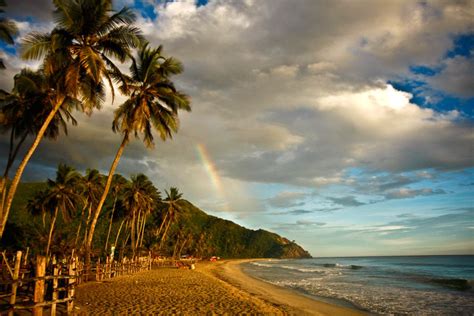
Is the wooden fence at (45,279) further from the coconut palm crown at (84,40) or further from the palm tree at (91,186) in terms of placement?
the palm tree at (91,186)

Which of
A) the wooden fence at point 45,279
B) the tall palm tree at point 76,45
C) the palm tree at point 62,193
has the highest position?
the tall palm tree at point 76,45

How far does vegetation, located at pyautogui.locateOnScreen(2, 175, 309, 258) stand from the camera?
37812 mm

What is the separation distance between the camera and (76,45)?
49.3ft

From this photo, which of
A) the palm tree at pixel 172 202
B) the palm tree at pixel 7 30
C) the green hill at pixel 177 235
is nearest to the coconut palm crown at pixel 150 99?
the palm tree at pixel 7 30

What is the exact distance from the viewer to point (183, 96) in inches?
817

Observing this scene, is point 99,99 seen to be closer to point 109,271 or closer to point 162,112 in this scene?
point 162,112

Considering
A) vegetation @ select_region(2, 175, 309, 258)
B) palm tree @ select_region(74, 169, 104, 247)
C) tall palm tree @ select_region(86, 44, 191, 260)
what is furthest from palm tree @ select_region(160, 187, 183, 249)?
tall palm tree @ select_region(86, 44, 191, 260)

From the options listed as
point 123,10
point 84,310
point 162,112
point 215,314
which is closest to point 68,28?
point 123,10

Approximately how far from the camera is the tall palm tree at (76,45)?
46.5 feet

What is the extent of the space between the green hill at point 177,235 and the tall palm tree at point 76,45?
45.4 feet

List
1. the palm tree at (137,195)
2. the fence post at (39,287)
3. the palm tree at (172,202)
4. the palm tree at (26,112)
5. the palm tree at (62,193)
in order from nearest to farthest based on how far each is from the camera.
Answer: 1. the fence post at (39,287)
2. the palm tree at (26,112)
3. the palm tree at (62,193)
4. the palm tree at (137,195)
5. the palm tree at (172,202)

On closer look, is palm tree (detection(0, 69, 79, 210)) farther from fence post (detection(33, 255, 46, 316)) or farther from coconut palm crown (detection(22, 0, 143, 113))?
fence post (detection(33, 255, 46, 316))

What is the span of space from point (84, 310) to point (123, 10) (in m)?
13.1

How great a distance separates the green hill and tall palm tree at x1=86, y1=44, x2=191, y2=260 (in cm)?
1100
